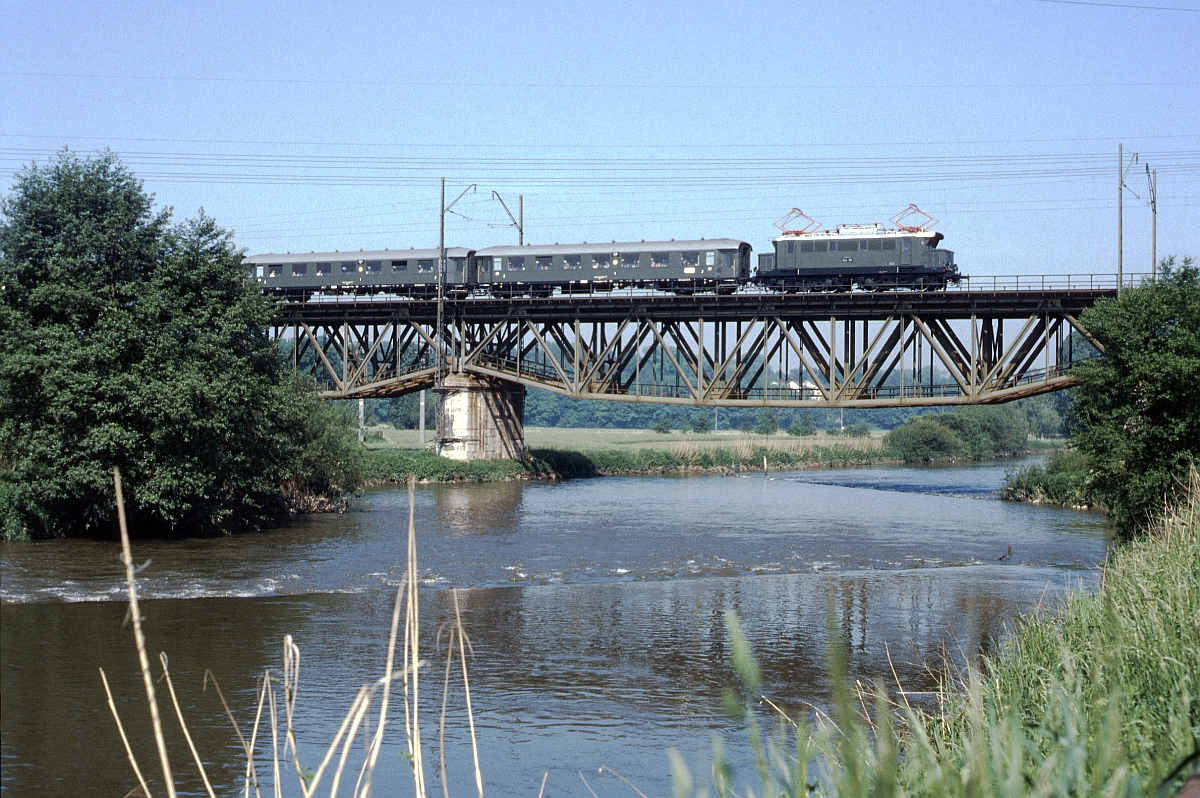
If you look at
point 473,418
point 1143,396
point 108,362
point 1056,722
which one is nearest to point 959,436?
point 473,418

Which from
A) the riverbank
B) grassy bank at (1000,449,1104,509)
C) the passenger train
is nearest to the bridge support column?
the riverbank

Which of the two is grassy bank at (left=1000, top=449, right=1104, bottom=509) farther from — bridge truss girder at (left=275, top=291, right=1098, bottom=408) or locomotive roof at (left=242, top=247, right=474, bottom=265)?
locomotive roof at (left=242, top=247, right=474, bottom=265)

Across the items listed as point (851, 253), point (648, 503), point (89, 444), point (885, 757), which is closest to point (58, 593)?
point (89, 444)

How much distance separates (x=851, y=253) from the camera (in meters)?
49.2

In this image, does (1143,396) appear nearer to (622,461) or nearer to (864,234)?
(864,234)

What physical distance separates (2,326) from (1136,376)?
27773 millimetres

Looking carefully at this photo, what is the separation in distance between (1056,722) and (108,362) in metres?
25.3

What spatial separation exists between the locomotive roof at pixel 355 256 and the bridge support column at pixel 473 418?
668 cm

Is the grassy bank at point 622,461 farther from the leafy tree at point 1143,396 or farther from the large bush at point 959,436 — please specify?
the leafy tree at point 1143,396

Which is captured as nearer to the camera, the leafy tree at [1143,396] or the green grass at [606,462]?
the leafy tree at [1143,396]

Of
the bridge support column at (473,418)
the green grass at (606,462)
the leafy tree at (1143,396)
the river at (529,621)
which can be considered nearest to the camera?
the river at (529,621)

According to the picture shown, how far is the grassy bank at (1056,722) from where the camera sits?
3.38 m

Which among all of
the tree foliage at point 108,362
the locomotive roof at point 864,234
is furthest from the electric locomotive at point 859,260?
the tree foliage at point 108,362

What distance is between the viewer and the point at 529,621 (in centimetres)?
1944
